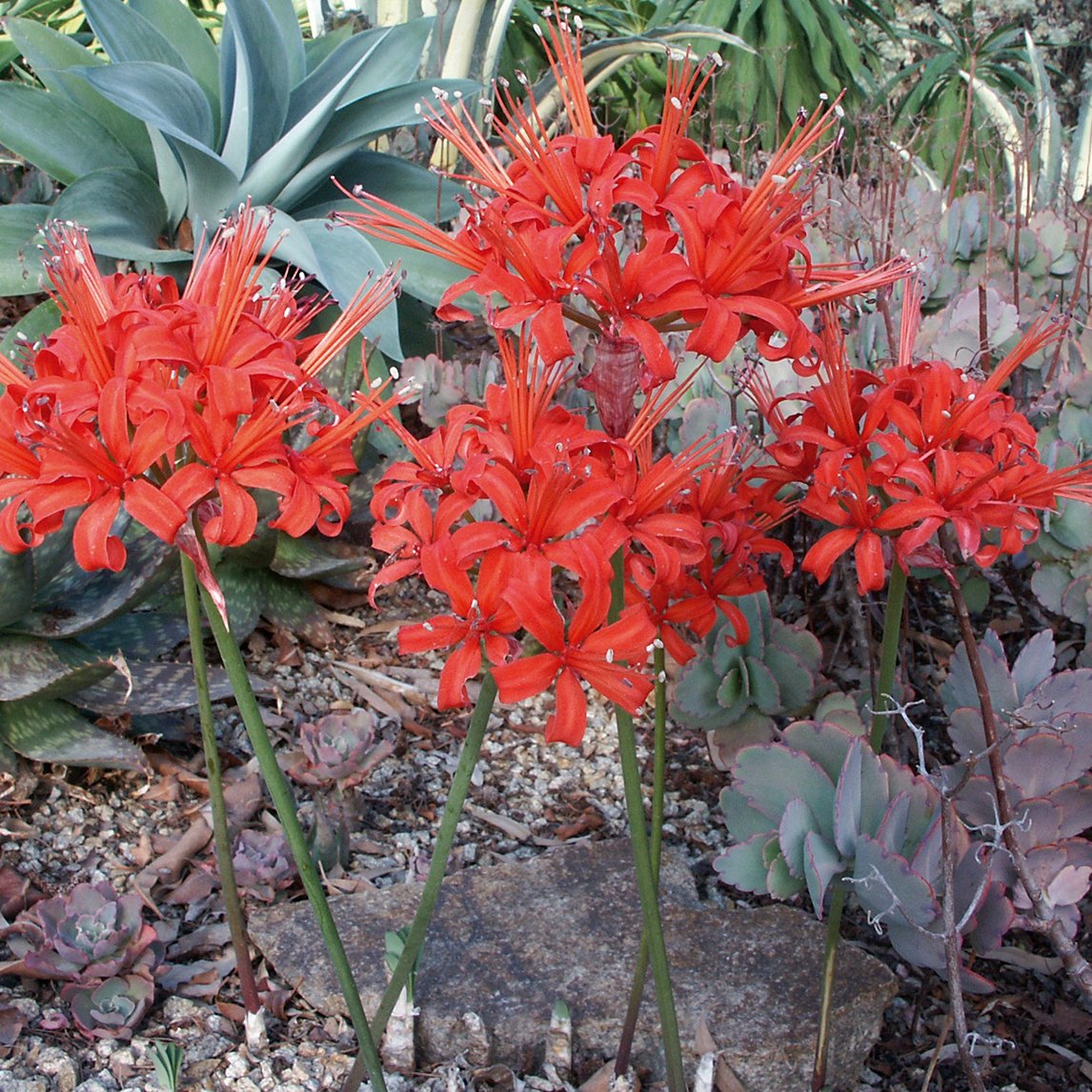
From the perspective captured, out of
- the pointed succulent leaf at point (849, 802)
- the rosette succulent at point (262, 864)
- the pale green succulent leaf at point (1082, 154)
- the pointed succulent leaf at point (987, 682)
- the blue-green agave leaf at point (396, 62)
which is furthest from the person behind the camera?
the pale green succulent leaf at point (1082, 154)

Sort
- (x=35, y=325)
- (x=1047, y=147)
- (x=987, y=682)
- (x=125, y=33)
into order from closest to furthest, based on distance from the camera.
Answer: (x=987, y=682), (x=35, y=325), (x=125, y=33), (x=1047, y=147)

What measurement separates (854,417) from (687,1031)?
33.5 inches

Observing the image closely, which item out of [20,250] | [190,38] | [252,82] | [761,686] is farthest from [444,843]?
[190,38]

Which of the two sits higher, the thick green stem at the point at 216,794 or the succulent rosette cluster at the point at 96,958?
the thick green stem at the point at 216,794

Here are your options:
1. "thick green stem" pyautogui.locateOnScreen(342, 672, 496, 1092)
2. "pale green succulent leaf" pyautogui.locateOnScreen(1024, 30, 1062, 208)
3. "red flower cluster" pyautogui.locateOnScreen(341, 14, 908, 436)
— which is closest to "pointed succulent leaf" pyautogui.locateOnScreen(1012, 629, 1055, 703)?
"red flower cluster" pyautogui.locateOnScreen(341, 14, 908, 436)

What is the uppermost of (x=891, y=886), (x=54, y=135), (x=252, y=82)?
(x=252, y=82)

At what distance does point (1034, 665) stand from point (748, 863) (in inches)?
20.7

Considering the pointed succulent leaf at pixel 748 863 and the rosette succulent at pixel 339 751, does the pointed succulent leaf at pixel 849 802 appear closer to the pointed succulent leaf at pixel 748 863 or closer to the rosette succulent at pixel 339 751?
the pointed succulent leaf at pixel 748 863

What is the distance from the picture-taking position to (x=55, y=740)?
1.89m

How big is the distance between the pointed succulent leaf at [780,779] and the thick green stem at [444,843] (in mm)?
422

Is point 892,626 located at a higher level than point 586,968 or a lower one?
higher

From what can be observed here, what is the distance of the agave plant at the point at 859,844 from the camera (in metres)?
1.29

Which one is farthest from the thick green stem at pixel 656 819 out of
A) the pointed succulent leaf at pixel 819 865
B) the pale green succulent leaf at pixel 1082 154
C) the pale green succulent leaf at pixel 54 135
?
the pale green succulent leaf at pixel 1082 154

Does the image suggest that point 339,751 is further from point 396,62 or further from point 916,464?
point 396,62
